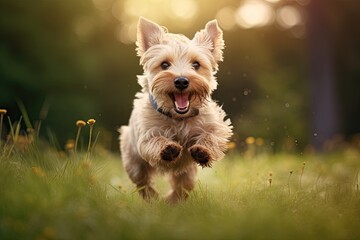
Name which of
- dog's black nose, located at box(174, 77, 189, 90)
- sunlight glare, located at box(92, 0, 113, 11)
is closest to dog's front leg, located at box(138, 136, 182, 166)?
dog's black nose, located at box(174, 77, 189, 90)

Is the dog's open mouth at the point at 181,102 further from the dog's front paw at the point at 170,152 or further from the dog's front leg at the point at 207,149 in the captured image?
the dog's front paw at the point at 170,152

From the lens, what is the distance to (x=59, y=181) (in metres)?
5.16

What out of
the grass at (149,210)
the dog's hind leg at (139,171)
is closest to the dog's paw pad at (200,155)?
the grass at (149,210)

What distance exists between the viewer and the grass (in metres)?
4.09

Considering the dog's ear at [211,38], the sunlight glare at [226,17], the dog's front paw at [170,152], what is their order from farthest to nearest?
the sunlight glare at [226,17] < the dog's ear at [211,38] < the dog's front paw at [170,152]

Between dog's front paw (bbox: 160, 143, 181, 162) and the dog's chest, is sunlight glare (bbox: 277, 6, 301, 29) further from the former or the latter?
dog's front paw (bbox: 160, 143, 181, 162)

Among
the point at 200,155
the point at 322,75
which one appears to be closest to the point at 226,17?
the point at 322,75

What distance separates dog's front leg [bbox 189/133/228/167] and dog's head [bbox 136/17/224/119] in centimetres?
31

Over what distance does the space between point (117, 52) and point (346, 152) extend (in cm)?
1135

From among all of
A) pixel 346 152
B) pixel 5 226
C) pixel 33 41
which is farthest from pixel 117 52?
pixel 5 226

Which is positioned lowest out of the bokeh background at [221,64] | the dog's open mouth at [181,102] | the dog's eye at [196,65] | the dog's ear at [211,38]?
the bokeh background at [221,64]

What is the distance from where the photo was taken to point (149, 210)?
500 centimetres

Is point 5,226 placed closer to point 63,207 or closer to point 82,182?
point 63,207

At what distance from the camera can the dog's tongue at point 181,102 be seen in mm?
5954
